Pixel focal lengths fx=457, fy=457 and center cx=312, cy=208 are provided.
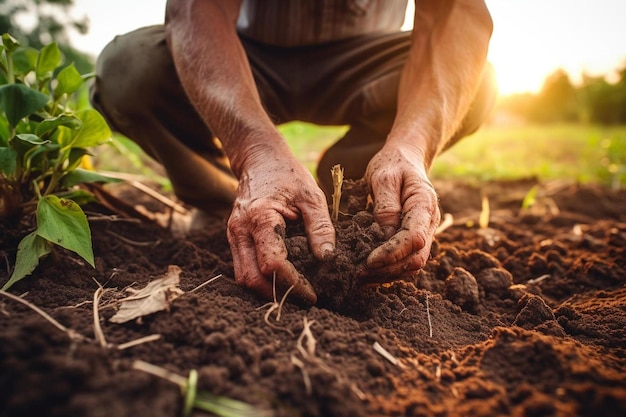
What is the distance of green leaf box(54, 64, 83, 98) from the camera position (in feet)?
5.59

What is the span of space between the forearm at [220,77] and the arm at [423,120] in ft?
1.40

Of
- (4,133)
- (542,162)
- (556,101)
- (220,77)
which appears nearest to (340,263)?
(220,77)

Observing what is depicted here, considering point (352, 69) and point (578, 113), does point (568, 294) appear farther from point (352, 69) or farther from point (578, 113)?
point (578, 113)

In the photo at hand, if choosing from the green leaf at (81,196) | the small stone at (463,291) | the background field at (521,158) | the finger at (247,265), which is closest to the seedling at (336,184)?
the finger at (247,265)

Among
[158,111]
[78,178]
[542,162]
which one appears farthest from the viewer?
[542,162]

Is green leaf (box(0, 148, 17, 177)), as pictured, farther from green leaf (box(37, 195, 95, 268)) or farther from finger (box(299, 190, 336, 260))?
finger (box(299, 190, 336, 260))

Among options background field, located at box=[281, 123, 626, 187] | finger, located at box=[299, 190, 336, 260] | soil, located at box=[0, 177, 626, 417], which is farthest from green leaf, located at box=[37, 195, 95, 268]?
background field, located at box=[281, 123, 626, 187]

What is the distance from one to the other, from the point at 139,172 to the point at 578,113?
2130 centimetres

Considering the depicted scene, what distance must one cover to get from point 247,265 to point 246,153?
451 millimetres

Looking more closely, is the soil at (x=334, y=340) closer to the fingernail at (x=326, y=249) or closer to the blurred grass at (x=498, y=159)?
the fingernail at (x=326, y=249)

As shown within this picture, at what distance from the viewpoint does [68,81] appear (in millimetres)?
1730

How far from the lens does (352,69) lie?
8.04 feet

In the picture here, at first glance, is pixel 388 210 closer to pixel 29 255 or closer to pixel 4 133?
pixel 29 255

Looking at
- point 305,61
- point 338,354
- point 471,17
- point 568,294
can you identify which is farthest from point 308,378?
point 305,61
